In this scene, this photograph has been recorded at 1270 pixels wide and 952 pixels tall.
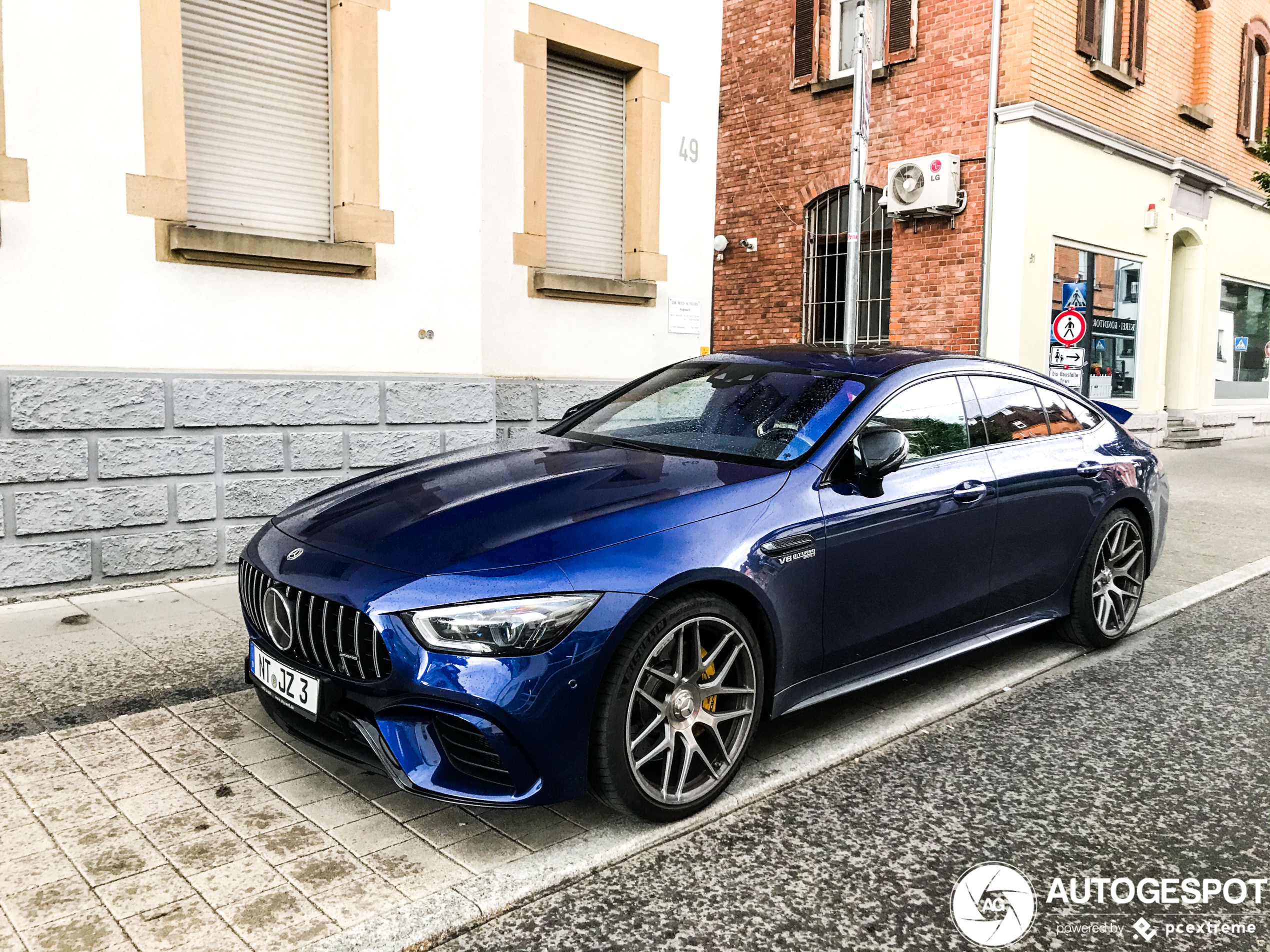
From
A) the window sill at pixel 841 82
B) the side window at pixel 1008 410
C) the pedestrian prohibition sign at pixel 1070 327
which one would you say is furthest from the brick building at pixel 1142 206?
the side window at pixel 1008 410

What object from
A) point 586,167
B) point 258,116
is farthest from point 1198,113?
point 258,116

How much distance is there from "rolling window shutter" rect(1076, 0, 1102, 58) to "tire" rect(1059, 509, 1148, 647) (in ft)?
38.0

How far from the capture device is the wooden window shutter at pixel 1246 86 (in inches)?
731

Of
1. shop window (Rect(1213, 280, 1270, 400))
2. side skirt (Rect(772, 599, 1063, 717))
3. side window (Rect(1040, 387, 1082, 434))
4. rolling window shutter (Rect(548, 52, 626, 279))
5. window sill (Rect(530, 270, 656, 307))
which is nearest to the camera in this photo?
side skirt (Rect(772, 599, 1063, 717))

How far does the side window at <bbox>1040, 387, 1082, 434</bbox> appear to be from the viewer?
5074 mm

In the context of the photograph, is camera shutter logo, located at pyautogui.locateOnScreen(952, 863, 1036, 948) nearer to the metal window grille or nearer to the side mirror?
the side mirror

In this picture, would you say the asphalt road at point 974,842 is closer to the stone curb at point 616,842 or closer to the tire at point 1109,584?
the stone curb at point 616,842

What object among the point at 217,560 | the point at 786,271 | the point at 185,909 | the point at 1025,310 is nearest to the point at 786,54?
the point at 786,271

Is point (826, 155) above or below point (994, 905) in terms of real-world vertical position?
above

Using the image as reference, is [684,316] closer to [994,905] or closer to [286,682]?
[286,682]

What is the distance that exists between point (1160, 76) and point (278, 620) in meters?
17.6

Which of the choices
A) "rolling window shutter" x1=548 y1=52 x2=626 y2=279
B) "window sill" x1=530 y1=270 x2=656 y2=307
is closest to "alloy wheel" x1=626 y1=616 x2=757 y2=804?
"window sill" x1=530 y1=270 x2=656 y2=307

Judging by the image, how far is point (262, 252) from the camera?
6.66 meters

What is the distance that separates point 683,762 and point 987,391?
2.45 m
